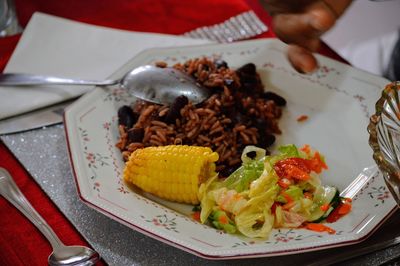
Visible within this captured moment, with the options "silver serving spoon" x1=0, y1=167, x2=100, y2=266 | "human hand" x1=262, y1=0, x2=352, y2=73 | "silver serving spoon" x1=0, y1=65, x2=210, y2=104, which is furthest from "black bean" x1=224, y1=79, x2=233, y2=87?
"silver serving spoon" x1=0, y1=167, x2=100, y2=266

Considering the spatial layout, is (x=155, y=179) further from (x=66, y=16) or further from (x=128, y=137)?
(x=66, y=16)

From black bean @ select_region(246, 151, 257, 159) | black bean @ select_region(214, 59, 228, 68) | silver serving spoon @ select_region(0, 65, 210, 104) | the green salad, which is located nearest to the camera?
the green salad

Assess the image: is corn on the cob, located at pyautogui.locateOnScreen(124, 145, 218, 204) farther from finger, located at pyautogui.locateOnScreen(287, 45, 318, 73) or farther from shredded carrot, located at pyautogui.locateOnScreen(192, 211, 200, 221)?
finger, located at pyautogui.locateOnScreen(287, 45, 318, 73)

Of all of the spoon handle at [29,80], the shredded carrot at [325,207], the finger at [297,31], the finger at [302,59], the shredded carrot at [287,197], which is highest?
the finger at [297,31]

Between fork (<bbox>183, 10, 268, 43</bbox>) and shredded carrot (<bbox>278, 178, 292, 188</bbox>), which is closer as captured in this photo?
shredded carrot (<bbox>278, 178, 292, 188</bbox>)

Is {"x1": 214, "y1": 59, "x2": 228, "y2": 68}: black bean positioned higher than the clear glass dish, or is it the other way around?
the clear glass dish

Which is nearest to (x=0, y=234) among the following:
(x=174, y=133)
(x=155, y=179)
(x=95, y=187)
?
(x=95, y=187)

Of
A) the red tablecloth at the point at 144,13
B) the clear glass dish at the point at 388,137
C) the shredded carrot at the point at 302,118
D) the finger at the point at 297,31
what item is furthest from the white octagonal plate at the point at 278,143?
the finger at the point at 297,31

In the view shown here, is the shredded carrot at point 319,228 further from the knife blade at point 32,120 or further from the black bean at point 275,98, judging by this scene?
the knife blade at point 32,120
